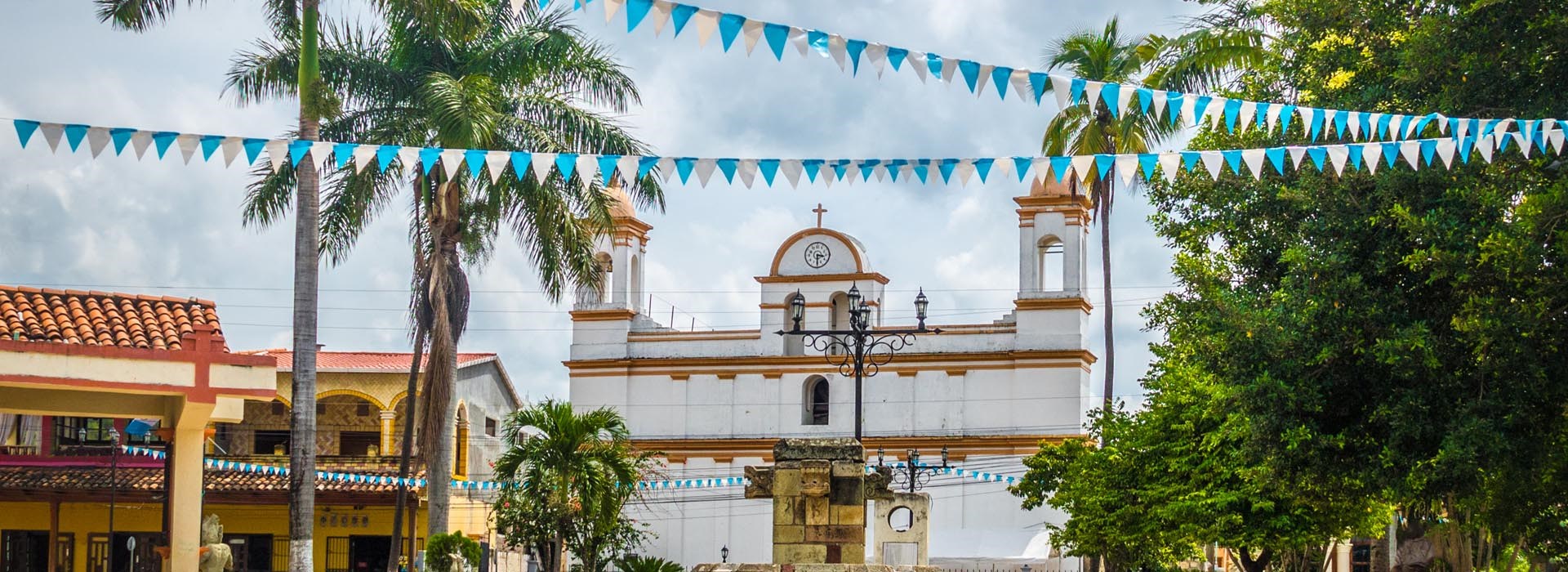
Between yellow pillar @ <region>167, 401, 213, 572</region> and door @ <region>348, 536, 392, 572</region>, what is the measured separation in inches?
727

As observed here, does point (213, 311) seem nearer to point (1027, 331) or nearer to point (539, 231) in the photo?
point (539, 231)

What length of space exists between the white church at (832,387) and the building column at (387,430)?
14.6 ft

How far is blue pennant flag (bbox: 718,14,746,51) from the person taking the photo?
9648mm

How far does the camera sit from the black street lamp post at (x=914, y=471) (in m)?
32.0

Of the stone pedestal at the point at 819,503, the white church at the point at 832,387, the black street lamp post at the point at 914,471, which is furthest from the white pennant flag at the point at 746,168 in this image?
the white church at the point at 832,387

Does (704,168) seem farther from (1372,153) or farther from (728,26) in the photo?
(1372,153)

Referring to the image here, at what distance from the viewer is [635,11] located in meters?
9.38

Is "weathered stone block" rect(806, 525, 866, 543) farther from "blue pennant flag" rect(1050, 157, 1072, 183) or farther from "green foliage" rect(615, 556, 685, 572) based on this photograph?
"blue pennant flag" rect(1050, 157, 1072, 183)

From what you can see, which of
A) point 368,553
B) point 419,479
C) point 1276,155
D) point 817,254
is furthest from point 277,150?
point 817,254

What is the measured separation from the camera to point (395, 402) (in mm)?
39344

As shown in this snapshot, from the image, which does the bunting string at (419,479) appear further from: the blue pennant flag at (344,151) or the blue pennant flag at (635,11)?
the blue pennant flag at (635,11)

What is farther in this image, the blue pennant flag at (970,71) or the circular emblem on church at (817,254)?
the circular emblem on church at (817,254)

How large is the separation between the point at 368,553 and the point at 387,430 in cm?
374

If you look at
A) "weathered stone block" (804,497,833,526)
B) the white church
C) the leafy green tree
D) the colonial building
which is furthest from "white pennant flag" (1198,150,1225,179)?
the white church
